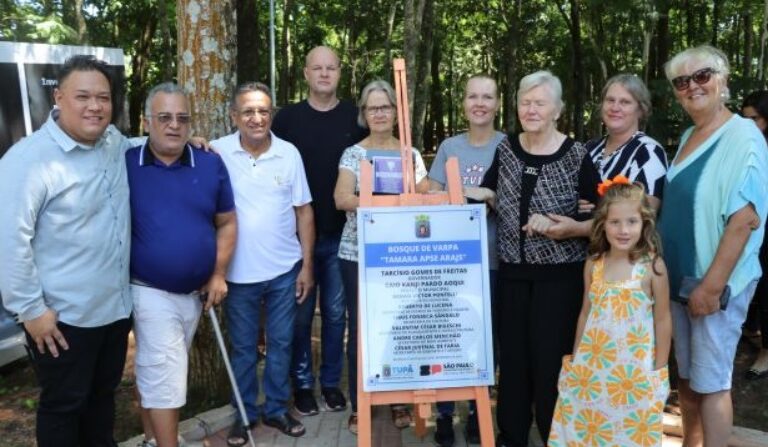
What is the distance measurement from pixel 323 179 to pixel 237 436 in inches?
68.8

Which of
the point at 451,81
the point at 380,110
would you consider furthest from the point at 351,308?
the point at 451,81

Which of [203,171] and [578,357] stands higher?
[203,171]

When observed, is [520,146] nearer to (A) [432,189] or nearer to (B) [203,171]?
(A) [432,189]

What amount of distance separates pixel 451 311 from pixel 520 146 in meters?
0.98

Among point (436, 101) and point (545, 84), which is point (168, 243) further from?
point (436, 101)

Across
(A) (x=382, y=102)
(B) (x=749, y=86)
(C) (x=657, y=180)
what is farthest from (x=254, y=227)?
(B) (x=749, y=86)

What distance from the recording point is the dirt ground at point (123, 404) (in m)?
4.55

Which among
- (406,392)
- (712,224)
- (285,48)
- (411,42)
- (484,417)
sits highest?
(285,48)

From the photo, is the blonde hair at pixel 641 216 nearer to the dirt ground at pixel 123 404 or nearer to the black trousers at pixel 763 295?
the dirt ground at pixel 123 404

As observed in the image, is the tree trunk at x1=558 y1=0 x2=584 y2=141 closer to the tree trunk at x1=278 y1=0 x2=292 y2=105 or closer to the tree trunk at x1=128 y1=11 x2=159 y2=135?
the tree trunk at x1=278 y1=0 x2=292 y2=105

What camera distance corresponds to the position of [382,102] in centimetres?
393

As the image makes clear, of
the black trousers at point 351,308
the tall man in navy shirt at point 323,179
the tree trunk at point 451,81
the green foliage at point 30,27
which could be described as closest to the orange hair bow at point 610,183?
the black trousers at point 351,308

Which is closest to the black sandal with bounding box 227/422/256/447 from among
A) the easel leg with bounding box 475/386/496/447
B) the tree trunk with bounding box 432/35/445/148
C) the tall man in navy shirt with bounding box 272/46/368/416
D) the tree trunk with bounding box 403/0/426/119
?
the tall man in navy shirt with bounding box 272/46/368/416

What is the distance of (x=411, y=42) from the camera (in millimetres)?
9367
